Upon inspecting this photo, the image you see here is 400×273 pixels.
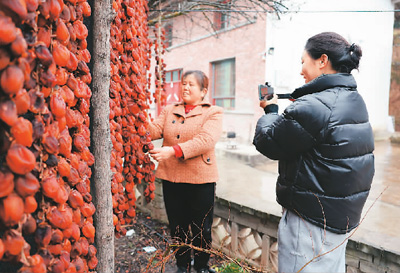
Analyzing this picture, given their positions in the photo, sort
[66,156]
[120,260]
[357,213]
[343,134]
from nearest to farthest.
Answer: [66,156] → [343,134] → [357,213] → [120,260]

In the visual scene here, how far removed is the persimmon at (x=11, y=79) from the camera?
528 mm

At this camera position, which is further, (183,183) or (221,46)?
(221,46)

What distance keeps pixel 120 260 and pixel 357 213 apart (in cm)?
231

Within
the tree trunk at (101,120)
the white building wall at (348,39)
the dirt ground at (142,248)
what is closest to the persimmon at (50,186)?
the tree trunk at (101,120)

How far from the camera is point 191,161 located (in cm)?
211

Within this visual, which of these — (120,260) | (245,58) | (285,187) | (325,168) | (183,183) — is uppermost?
(245,58)

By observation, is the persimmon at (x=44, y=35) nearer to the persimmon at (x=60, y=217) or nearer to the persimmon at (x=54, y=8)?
the persimmon at (x=54, y=8)

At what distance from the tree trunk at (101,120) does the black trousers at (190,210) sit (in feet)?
3.72

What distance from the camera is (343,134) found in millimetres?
1278

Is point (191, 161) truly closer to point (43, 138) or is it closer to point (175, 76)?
point (43, 138)

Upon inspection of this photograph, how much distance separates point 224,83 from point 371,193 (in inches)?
256

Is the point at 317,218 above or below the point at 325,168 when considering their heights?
below

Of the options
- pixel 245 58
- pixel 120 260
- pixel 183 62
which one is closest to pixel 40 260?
pixel 120 260

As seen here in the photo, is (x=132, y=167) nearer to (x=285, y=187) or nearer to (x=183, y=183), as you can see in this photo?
A: (x=183, y=183)
